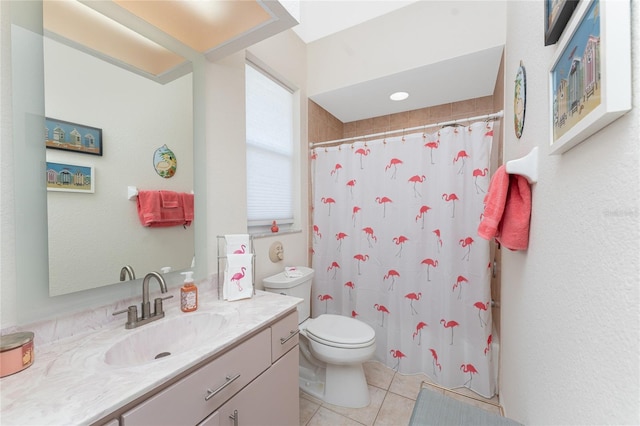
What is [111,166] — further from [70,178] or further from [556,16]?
[556,16]

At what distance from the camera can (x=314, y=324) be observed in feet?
5.58

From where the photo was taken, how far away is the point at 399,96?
→ 2.20 m

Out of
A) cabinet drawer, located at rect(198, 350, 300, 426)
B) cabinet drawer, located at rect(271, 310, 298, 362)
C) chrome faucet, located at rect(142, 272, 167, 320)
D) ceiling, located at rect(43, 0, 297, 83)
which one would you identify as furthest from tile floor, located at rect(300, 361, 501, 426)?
ceiling, located at rect(43, 0, 297, 83)

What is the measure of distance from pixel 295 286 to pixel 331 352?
0.47m

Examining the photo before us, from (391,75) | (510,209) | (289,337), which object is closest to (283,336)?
(289,337)

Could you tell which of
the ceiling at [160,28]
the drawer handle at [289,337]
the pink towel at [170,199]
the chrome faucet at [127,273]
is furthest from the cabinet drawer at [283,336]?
the ceiling at [160,28]

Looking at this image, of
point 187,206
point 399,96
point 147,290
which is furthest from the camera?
point 399,96

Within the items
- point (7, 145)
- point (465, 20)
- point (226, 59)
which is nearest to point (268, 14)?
point (226, 59)

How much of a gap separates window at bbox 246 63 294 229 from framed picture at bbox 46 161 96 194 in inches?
34.5

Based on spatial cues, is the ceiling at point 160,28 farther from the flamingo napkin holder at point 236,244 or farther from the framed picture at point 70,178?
the flamingo napkin holder at point 236,244

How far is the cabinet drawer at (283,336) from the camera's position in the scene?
43.6 inches

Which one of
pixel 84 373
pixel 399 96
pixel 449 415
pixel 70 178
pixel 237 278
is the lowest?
pixel 449 415

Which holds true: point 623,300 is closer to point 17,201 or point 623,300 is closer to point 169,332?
point 169,332

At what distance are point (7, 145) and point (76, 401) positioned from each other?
2.60 ft
